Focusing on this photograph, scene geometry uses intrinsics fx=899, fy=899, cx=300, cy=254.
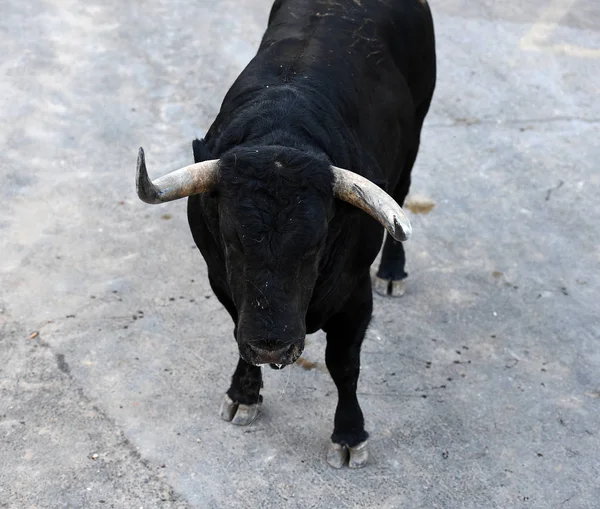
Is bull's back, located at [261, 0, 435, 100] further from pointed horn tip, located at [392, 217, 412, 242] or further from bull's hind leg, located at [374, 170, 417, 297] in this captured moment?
pointed horn tip, located at [392, 217, 412, 242]

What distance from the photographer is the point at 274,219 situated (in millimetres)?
3537

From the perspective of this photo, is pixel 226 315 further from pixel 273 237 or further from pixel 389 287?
pixel 273 237

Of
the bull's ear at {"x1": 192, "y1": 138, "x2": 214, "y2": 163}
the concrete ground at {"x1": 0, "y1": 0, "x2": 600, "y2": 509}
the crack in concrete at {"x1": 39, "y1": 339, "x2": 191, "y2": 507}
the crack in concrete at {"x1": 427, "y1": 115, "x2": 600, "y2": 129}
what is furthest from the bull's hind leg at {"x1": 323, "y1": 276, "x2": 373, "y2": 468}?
the crack in concrete at {"x1": 427, "y1": 115, "x2": 600, "y2": 129}

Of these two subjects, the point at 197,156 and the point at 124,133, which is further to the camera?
the point at 124,133

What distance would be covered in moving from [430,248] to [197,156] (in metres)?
2.92

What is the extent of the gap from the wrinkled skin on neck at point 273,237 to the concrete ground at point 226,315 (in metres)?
1.22

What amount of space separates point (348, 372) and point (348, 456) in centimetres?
45

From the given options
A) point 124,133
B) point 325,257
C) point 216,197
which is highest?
point 216,197

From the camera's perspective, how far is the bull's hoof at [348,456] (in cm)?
466

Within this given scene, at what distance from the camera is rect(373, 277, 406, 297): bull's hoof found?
600 cm

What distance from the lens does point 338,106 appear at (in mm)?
4492

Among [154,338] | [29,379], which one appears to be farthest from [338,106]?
[29,379]

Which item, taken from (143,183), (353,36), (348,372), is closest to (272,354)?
(143,183)

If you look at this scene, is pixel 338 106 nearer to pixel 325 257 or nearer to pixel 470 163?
pixel 325 257
